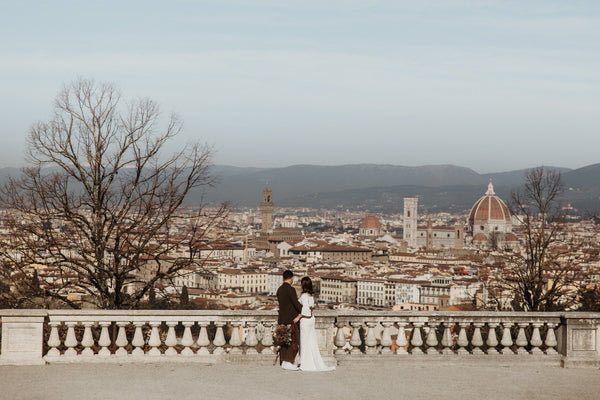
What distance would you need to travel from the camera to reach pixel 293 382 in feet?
21.2

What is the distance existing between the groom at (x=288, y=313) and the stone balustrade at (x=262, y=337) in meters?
0.21

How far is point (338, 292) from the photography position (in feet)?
240

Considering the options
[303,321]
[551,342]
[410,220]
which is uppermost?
[410,220]

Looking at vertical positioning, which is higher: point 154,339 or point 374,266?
point 154,339

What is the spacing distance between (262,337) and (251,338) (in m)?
0.23

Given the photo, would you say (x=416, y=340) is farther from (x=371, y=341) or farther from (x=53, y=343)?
(x=53, y=343)

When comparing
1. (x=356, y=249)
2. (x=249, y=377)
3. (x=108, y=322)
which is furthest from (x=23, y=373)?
(x=356, y=249)

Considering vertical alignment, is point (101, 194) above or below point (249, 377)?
above

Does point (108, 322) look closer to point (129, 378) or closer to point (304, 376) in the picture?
point (129, 378)

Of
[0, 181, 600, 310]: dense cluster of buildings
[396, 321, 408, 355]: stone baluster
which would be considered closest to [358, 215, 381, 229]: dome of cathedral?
[0, 181, 600, 310]: dense cluster of buildings

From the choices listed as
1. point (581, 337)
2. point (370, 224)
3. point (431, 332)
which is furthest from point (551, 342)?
point (370, 224)

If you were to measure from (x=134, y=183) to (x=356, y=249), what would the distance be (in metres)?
103

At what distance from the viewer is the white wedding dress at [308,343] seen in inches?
269

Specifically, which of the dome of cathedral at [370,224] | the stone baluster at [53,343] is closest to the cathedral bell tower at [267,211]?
the dome of cathedral at [370,224]
